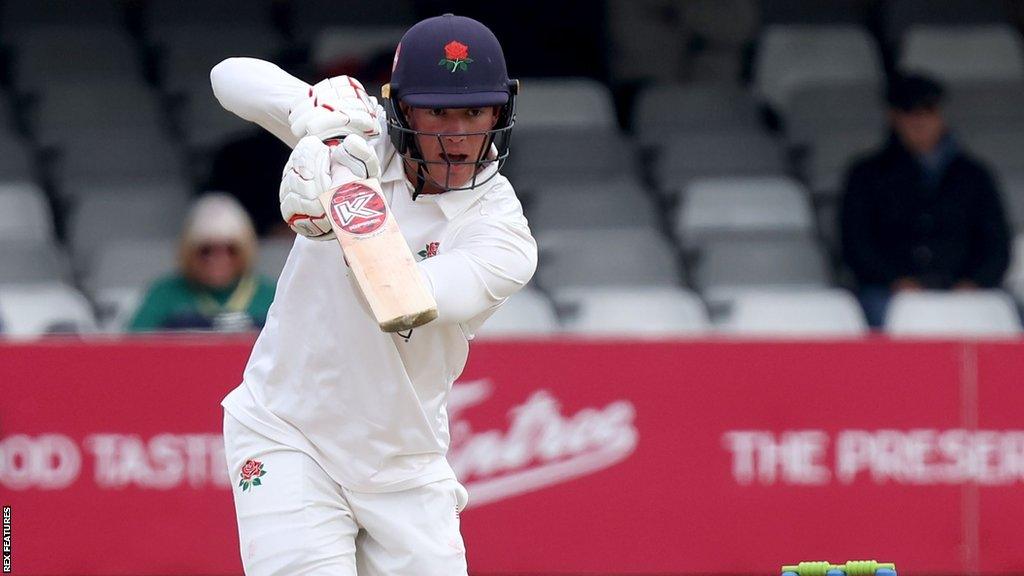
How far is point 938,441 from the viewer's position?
21.7ft

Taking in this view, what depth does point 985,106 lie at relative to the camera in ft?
31.3

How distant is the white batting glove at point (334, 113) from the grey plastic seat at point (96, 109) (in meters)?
5.39

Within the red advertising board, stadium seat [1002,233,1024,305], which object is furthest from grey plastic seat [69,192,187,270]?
stadium seat [1002,233,1024,305]

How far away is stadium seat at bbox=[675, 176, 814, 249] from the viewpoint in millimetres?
8555

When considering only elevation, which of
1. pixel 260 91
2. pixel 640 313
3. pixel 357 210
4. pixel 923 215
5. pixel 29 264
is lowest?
pixel 640 313

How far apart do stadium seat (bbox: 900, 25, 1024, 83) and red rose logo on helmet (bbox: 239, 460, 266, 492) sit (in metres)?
6.70

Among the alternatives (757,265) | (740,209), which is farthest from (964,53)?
(757,265)

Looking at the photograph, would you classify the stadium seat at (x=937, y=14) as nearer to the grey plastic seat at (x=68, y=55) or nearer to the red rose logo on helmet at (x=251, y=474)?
the grey plastic seat at (x=68, y=55)

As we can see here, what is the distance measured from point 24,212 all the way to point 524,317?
2.52 meters

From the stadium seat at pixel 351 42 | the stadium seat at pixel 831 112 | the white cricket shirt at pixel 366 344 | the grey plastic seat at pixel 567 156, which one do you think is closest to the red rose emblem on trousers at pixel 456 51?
the white cricket shirt at pixel 366 344

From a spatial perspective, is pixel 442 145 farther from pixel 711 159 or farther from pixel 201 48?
pixel 201 48

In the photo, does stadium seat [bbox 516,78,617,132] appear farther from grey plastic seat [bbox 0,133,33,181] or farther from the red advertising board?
the red advertising board

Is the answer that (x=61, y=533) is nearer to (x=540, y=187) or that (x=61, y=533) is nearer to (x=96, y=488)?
(x=96, y=488)

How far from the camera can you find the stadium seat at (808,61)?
9750mm
